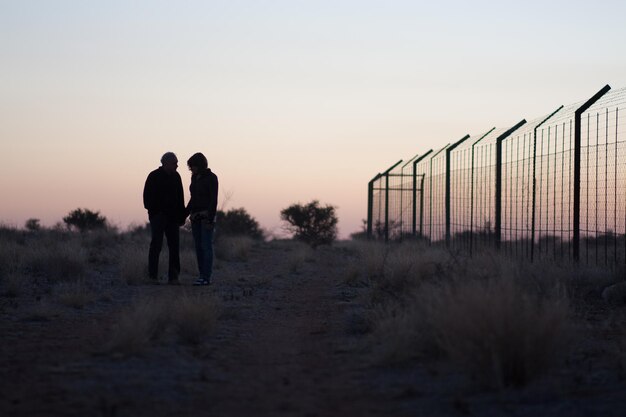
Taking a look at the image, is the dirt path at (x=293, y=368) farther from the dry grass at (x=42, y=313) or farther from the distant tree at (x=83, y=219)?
the distant tree at (x=83, y=219)

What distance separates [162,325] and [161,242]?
582cm

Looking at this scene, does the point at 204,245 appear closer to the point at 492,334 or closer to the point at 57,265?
the point at 57,265

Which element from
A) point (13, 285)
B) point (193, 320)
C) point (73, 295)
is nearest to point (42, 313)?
point (73, 295)

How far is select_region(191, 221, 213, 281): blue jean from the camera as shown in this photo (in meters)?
13.3

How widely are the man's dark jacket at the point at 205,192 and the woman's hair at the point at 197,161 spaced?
0.11 metres

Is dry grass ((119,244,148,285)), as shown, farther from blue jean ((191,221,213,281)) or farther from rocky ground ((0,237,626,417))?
rocky ground ((0,237,626,417))

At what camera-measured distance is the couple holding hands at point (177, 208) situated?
1337cm

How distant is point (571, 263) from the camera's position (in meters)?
12.2

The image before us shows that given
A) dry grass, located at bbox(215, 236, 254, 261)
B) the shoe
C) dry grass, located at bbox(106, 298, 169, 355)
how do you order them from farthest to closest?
1. dry grass, located at bbox(215, 236, 254, 261)
2. the shoe
3. dry grass, located at bbox(106, 298, 169, 355)

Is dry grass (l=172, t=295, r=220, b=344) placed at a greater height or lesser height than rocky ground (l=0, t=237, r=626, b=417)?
greater

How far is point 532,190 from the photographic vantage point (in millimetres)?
14539

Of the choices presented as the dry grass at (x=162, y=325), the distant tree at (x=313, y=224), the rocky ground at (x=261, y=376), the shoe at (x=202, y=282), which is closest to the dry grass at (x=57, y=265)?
the shoe at (x=202, y=282)

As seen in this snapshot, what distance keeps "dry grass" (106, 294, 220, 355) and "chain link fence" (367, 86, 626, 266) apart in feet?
15.3

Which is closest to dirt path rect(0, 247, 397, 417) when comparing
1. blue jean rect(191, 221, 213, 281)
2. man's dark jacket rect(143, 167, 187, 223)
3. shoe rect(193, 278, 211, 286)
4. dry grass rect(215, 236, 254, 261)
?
shoe rect(193, 278, 211, 286)
